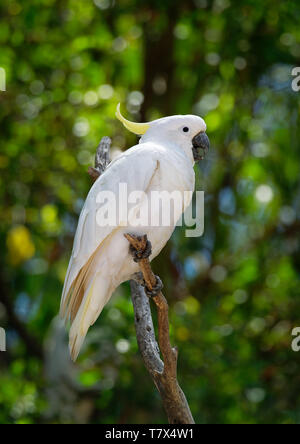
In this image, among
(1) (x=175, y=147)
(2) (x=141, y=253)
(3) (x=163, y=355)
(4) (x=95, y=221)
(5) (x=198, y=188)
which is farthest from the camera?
(5) (x=198, y=188)

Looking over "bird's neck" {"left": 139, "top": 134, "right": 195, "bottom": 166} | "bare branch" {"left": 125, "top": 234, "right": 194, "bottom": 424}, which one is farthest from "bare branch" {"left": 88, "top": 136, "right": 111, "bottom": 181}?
"bare branch" {"left": 125, "top": 234, "right": 194, "bottom": 424}

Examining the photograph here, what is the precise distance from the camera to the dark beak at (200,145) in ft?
10.0

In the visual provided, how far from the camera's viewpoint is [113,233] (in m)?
2.87

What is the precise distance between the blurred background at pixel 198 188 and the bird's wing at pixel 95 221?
1612 millimetres

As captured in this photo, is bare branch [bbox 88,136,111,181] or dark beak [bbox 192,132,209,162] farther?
bare branch [bbox 88,136,111,181]

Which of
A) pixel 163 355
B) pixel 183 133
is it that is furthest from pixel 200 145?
pixel 163 355

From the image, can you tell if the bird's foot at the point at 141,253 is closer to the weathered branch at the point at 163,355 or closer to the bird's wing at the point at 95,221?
the weathered branch at the point at 163,355

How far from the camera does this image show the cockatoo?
2809mm

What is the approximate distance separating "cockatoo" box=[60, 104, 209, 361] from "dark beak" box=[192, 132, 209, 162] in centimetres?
9

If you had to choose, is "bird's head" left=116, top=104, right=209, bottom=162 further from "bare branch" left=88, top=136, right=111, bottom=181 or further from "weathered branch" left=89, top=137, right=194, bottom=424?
"weathered branch" left=89, top=137, right=194, bottom=424

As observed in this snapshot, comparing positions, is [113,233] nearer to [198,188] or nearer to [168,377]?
[168,377]

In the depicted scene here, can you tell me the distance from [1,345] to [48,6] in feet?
8.37

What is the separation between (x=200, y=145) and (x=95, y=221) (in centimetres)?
60

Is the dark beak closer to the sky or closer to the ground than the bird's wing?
closer to the sky
